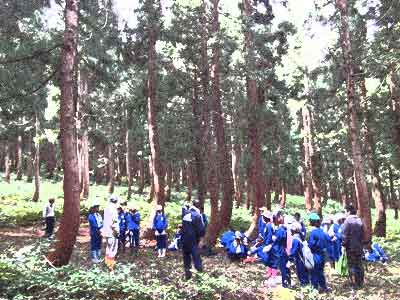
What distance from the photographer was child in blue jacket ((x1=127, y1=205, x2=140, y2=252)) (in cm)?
1606

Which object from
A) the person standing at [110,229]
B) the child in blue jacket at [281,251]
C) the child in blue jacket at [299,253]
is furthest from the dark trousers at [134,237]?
the child in blue jacket at [299,253]

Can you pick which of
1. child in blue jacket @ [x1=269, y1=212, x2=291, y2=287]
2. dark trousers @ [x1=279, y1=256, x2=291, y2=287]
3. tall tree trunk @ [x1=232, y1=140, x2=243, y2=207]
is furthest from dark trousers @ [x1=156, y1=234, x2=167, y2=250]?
tall tree trunk @ [x1=232, y1=140, x2=243, y2=207]

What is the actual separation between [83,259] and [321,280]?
715 cm

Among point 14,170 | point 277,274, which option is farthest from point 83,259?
point 14,170

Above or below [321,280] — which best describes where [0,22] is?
above

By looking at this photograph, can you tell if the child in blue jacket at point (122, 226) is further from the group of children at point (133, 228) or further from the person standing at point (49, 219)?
the person standing at point (49, 219)

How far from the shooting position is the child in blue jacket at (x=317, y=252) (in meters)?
10.8

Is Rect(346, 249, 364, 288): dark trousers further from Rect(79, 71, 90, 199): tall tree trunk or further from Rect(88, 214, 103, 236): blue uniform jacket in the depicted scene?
Rect(79, 71, 90, 199): tall tree trunk

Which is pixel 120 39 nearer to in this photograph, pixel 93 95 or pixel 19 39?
pixel 19 39

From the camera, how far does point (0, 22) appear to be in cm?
1633

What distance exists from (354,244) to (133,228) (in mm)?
7372

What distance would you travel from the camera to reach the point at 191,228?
11258 millimetres

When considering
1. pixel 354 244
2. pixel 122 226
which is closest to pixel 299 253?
pixel 354 244

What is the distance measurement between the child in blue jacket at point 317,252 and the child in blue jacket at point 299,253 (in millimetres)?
251
